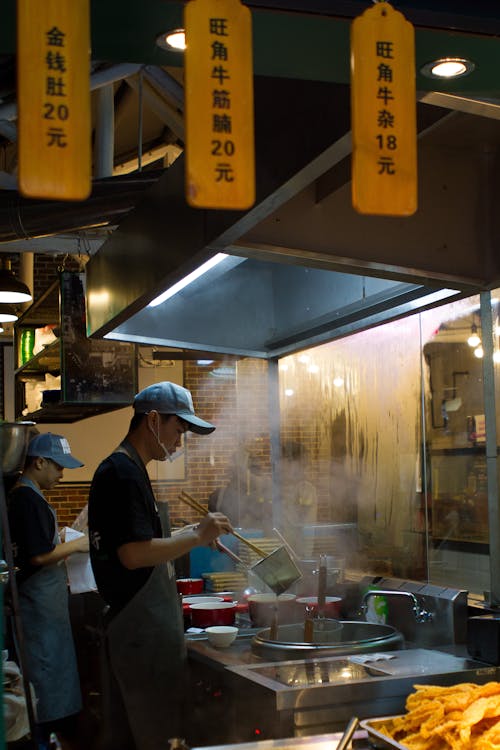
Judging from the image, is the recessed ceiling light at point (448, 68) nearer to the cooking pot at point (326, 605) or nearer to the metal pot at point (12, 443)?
the metal pot at point (12, 443)

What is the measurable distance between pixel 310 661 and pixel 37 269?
8101 mm

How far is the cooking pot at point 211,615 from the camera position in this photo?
3822mm

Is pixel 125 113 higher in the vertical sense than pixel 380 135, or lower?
higher

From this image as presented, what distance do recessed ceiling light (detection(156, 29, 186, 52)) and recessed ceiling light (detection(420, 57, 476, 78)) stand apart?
547mm

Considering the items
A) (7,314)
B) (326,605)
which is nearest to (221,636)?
(326,605)

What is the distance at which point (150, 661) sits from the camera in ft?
10.9

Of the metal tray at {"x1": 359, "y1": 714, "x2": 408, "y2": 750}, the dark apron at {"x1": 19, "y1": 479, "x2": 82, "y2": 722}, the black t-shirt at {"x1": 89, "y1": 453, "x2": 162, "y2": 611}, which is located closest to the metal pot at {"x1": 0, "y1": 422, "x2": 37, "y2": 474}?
the black t-shirt at {"x1": 89, "y1": 453, "x2": 162, "y2": 611}

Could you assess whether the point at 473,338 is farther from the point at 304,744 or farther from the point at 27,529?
the point at 27,529

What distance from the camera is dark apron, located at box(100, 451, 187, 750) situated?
325cm

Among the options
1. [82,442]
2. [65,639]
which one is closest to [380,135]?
[65,639]

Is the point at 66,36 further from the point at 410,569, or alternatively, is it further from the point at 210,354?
the point at 210,354

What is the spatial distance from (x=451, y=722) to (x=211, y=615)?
6.14 feet

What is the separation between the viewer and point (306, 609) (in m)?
3.83

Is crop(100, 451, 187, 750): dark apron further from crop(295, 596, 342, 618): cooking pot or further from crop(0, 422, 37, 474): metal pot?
crop(0, 422, 37, 474): metal pot
